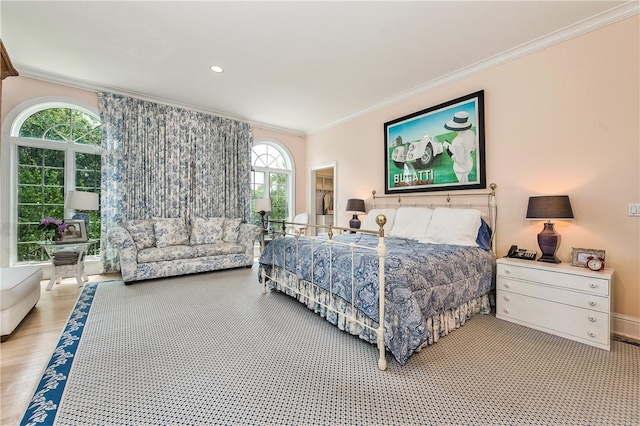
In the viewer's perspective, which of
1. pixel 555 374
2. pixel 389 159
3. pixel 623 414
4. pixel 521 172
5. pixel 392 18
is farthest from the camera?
pixel 389 159

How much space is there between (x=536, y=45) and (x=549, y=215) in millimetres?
1918

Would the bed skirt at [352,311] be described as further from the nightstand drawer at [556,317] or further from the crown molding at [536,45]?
the crown molding at [536,45]

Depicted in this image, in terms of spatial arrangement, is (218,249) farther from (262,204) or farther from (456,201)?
(456,201)

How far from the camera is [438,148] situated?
3.87m

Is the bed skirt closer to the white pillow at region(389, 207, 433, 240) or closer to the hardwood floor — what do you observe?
the white pillow at region(389, 207, 433, 240)

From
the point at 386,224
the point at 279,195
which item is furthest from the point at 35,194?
the point at 386,224

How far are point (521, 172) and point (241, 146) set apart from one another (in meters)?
4.84

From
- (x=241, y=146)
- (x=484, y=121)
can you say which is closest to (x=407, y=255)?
(x=484, y=121)

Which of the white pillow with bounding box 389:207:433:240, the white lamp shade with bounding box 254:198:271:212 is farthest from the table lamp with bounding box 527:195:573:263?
the white lamp shade with bounding box 254:198:271:212

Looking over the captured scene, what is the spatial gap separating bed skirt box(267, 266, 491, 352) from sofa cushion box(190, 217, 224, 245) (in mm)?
2120

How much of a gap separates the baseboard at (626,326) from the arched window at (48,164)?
266 inches

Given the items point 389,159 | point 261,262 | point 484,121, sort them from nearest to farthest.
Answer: point 484,121 → point 261,262 → point 389,159

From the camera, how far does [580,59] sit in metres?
2.73

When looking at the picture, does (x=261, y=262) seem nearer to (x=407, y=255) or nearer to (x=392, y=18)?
(x=407, y=255)
